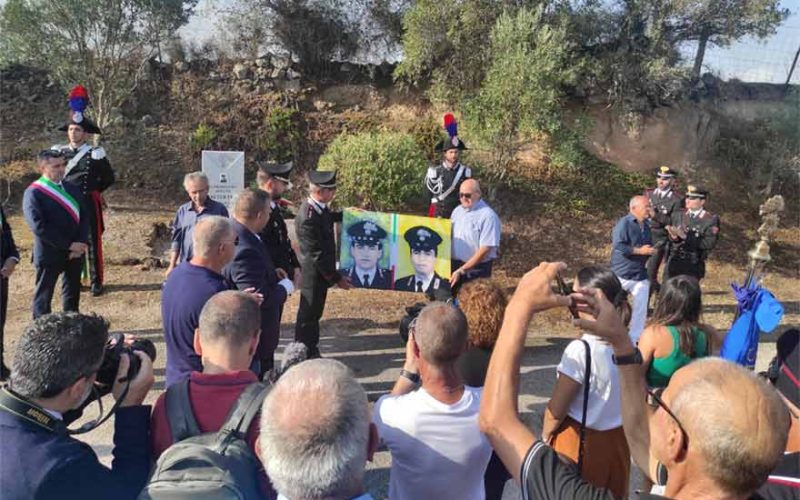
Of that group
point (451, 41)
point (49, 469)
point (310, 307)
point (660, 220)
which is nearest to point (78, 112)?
point (310, 307)

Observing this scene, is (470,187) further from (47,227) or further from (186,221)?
(47,227)

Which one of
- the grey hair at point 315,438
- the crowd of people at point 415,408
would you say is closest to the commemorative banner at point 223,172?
the crowd of people at point 415,408

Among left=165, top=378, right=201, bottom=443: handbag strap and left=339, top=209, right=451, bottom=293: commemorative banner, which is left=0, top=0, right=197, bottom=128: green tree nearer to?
left=339, top=209, right=451, bottom=293: commemorative banner

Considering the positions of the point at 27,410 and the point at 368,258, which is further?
the point at 368,258

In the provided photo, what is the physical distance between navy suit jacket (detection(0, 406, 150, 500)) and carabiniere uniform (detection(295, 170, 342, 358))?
333 centimetres

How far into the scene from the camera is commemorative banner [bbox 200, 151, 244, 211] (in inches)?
313

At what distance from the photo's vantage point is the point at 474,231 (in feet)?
19.4

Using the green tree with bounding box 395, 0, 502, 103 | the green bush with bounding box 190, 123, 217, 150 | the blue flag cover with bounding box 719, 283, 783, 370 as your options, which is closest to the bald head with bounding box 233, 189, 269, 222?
the blue flag cover with bounding box 719, 283, 783, 370

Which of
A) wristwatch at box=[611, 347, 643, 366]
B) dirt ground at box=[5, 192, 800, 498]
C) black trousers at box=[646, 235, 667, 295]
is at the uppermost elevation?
wristwatch at box=[611, 347, 643, 366]

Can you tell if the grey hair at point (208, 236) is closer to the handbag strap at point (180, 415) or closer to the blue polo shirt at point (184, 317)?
the blue polo shirt at point (184, 317)

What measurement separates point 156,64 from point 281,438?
49.3ft

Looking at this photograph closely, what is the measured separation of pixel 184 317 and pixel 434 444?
65.1 inches

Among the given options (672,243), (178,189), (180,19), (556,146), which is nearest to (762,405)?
(672,243)

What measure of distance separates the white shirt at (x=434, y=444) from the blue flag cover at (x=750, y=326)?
2591 mm
